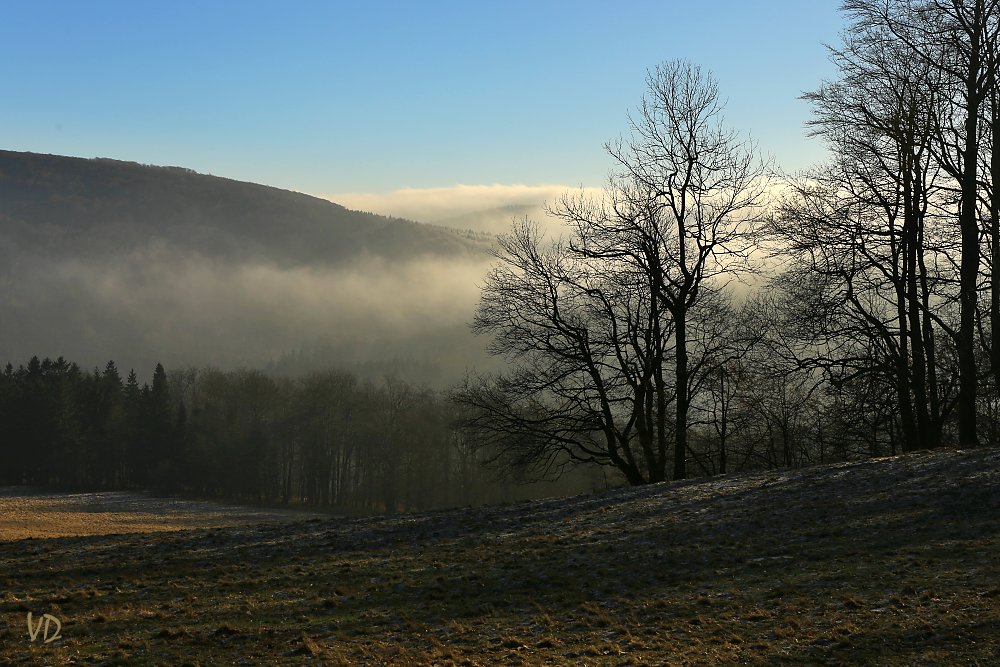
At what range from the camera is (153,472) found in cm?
8869

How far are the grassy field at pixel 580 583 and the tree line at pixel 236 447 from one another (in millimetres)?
62132

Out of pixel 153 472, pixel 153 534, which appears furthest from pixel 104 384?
pixel 153 534

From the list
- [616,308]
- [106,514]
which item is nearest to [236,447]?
[106,514]

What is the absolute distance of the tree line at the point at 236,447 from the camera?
82.9m

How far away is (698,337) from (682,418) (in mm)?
2966

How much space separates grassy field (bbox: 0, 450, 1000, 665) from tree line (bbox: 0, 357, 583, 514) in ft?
204

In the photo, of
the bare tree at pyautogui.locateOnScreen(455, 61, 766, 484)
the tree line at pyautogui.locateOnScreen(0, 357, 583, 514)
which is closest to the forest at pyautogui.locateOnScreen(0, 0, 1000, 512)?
the bare tree at pyautogui.locateOnScreen(455, 61, 766, 484)

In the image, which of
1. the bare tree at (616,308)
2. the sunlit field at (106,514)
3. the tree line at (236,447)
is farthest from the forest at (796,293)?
the tree line at (236,447)

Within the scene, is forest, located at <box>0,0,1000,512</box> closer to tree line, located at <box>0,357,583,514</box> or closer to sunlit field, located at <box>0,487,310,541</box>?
sunlit field, located at <box>0,487,310,541</box>

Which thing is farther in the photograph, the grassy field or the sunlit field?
the sunlit field

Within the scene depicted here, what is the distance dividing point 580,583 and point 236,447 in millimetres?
80043

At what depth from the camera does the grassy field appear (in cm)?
977

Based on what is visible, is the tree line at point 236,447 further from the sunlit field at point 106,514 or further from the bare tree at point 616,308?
the bare tree at point 616,308

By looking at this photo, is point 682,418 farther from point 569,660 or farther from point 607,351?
point 569,660
